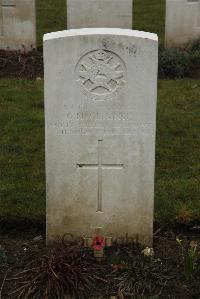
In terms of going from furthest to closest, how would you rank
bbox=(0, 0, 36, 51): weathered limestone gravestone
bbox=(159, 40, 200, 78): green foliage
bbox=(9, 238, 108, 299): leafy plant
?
bbox=(0, 0, 36, 51): weathered limestone gravestone < bbox=(159, 40, 200, 78): green foliage < bbox=(9, 238, 108, 299): leafy plant

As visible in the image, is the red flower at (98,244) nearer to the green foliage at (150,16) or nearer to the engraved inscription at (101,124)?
the engraved inscription at (101,124)

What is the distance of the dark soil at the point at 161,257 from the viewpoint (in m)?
4.32

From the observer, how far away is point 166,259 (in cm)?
469

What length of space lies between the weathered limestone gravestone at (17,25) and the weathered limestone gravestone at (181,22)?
2156 millimetres

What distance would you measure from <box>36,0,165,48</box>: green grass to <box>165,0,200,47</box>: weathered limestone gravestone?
766 mm

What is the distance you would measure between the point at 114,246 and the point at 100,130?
2.94 ft

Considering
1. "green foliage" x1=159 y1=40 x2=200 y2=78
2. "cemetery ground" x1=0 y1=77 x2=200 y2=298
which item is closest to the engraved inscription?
"cemetery ground" x1=0 y1=77 x2=200 y2=298

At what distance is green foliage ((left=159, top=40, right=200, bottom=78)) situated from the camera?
368 inches

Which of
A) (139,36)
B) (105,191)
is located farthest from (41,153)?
(139,36)

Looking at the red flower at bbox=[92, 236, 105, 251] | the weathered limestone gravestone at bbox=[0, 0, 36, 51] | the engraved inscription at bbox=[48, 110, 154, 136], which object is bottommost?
the red flower at bbox=[92, 236, 105, 251]

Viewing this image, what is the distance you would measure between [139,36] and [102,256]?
5.15 ft

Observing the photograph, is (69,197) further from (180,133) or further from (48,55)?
(180,133)

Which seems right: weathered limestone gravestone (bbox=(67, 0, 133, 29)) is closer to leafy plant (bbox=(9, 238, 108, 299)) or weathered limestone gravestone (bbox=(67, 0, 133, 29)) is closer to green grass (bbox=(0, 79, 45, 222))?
green grass (bbox=(0, 79, 45, 222))

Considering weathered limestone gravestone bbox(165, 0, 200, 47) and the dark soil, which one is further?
weathered limestone gravestone bbox(165, 0, 200, 47)
